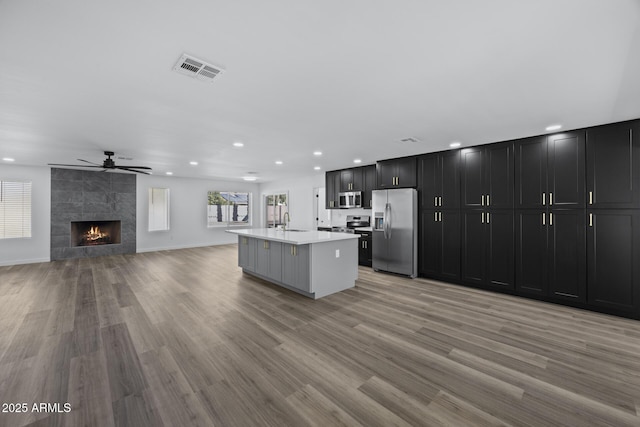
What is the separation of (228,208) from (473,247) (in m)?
8.72

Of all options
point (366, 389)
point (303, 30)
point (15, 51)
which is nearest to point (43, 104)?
point (15, 51)

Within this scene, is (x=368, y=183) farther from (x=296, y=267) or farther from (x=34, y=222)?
(x=34, y=222)

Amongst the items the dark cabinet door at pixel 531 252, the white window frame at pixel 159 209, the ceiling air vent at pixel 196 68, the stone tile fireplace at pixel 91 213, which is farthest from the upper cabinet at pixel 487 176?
the stone tile fireplace at pixel 91 213

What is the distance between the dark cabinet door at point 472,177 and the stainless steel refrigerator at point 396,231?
926mm

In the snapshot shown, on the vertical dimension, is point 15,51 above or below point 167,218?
above

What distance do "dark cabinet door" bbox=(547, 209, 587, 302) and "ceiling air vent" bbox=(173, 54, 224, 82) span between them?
15.6 ft

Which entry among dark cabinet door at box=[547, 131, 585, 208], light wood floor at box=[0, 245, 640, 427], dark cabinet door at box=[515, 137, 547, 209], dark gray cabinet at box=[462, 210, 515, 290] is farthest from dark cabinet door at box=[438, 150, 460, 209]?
light wood floor at box=[0, 245, 640, 427]

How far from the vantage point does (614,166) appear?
11.2 ft

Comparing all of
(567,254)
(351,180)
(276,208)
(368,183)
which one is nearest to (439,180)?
(368,183)

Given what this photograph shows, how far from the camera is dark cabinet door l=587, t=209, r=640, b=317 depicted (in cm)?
331

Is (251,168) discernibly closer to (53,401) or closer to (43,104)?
(43,104)

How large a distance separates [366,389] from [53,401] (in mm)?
2235

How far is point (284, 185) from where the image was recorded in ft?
32.8

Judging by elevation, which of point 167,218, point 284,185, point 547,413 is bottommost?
point 547,413
